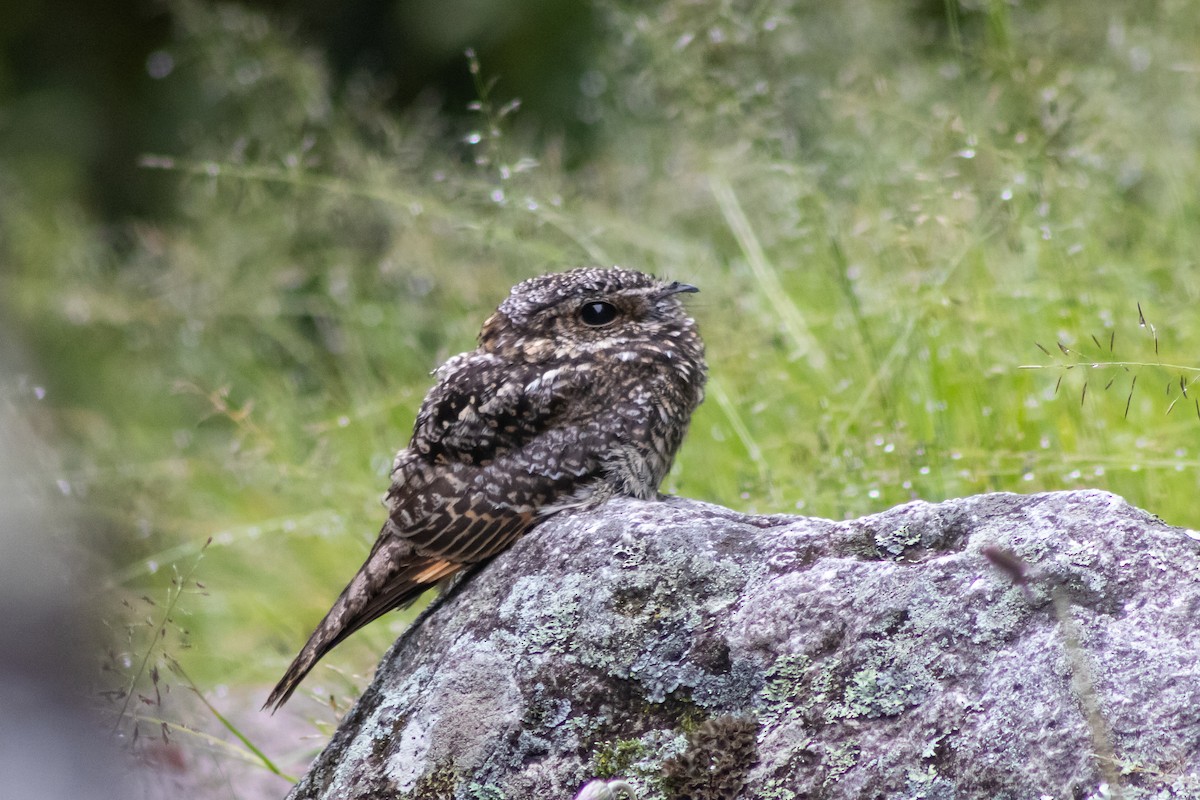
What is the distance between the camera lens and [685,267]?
483 centimetres

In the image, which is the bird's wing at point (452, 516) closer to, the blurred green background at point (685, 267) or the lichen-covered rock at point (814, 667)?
the lichen-covered rock at point (814, 667)

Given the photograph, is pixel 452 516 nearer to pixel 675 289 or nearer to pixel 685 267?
pixel 675 289

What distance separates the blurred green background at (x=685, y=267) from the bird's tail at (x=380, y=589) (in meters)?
0.33

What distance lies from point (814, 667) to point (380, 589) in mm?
1097

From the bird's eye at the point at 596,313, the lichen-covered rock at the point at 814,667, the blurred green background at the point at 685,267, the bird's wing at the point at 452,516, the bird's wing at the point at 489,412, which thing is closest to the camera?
the lichen-covered rock at the point at 814,667

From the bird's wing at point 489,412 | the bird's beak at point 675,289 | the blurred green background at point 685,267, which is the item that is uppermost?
the bird's beak at point 675,289

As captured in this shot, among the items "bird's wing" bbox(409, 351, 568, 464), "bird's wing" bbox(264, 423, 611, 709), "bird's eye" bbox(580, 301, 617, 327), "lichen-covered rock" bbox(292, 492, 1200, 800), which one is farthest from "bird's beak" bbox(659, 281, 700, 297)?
"lichen-covered rock" bbox(292, 492, 1200, 800)

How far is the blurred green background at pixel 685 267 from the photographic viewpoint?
3.38m

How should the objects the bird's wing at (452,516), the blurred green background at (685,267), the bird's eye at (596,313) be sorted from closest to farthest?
the bird's wing at (452,516), the bird's eye at (596,313), the blurred green background at (685,267)

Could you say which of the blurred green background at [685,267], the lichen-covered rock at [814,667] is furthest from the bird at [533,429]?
the blurred green background at [685,267]

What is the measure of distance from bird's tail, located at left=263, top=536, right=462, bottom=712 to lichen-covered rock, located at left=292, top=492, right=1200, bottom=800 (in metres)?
0.26

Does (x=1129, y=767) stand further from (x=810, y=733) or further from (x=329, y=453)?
(x=329, y=453)

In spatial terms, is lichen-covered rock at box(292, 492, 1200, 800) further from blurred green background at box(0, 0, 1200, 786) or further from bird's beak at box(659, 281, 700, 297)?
bird's beak at box(659, 281, 700, 297)

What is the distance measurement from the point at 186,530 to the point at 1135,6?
4.65 m
